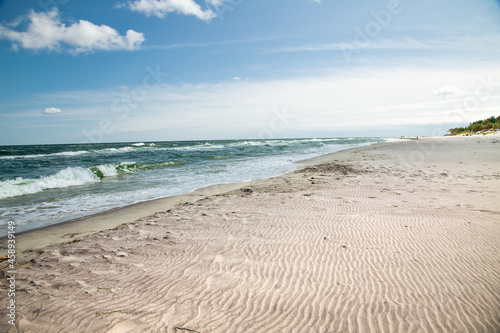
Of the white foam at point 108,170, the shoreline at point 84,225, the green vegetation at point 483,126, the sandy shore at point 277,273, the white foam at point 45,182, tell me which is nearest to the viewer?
the sandy shore at point 277,273

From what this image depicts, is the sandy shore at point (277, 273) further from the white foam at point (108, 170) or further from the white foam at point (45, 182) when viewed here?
the white foam at point (108, 170)

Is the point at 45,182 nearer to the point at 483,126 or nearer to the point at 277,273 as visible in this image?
the point at 277,273

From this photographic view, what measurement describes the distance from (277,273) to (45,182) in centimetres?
1303

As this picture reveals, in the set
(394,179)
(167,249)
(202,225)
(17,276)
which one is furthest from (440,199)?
(17,276)

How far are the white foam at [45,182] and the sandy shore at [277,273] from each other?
6808 mm

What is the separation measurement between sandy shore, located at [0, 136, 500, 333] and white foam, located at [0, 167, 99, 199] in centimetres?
681

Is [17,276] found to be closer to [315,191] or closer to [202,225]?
[202,225]

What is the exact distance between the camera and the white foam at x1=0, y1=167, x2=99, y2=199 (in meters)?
10.0

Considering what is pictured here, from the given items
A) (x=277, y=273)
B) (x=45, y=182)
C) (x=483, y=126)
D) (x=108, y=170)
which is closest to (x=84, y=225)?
(x=277, y=273)

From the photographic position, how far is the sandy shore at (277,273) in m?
2.47

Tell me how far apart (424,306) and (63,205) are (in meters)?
9.61

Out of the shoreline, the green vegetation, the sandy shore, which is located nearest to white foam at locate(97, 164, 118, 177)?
the shoreline

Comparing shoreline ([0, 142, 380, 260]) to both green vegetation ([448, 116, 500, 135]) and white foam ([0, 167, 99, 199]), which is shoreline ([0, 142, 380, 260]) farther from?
green vegetation ([448, 116, 500, 135])

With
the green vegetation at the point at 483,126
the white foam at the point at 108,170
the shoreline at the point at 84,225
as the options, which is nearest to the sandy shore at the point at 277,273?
the shoreline at the point at 84,225
